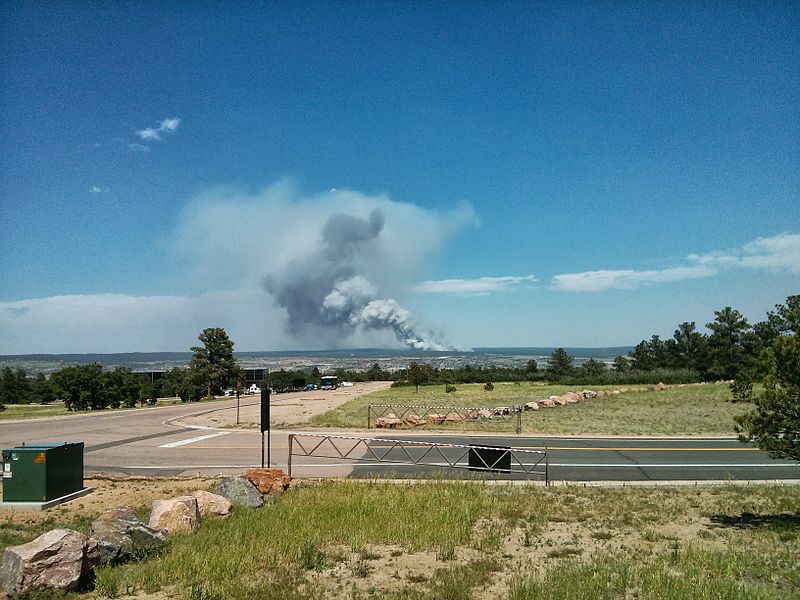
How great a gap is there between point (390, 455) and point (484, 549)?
39.1 ft

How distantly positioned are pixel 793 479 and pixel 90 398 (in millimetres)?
50812

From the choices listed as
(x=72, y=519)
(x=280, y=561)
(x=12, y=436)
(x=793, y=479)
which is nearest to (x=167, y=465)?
(x=72, y=519)

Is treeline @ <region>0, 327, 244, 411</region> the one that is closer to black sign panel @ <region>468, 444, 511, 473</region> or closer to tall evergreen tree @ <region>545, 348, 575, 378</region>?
black sign panel @ <region>468, 444, 511, 473</region>

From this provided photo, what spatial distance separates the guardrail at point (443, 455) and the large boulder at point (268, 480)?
6.04 feet

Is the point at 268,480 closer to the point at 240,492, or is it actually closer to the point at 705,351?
the point at 240,492

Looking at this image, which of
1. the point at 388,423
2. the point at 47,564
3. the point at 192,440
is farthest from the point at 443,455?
the point at 192,440

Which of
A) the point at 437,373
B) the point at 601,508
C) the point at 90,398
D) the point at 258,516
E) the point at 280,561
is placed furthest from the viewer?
the point at 437,373

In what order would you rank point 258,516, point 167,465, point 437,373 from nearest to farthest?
point 258,516 < point 167,465 < point 437,373

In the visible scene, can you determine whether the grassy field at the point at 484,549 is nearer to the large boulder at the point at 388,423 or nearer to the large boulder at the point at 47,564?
the large boulder at the point at 47,564

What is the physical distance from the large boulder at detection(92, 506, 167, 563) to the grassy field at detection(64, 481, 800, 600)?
27 cm

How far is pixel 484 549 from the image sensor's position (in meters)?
10.4

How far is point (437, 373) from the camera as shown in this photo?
3509 inches

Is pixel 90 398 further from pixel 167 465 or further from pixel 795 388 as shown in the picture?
pixel 795 388

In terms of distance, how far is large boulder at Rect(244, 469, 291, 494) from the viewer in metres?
15.2
